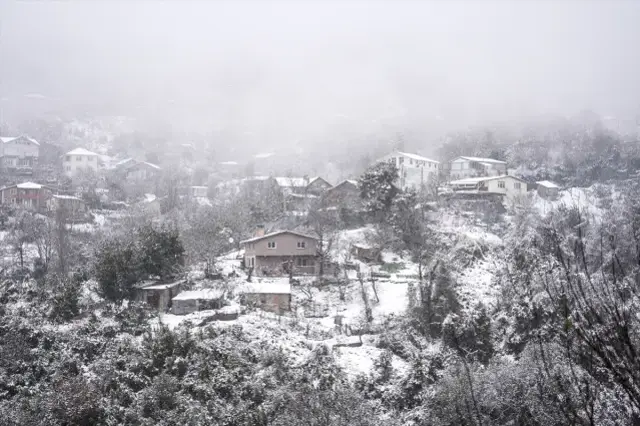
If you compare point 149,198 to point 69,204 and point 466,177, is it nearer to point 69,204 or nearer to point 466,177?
point 69,204

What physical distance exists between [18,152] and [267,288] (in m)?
42.9

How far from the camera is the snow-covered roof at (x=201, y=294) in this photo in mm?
24781

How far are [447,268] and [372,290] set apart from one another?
12.3 feet

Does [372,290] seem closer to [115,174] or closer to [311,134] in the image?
[115,174]

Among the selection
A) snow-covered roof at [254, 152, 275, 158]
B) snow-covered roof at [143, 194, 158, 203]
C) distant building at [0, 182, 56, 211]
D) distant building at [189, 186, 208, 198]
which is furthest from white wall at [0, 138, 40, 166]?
snow-covered roof at [254, 152, 275, 158]

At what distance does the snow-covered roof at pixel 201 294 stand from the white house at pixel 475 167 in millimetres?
A: 27273

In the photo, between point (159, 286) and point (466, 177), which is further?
point (466, 177)

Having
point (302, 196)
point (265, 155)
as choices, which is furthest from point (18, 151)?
point (302, 196)

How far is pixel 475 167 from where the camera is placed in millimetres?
47969

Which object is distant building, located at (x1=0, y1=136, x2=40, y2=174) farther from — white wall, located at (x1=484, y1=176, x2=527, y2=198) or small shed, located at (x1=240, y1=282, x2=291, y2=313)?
white wall, located at (x1=484, y1=176, x2=527, y2=198)

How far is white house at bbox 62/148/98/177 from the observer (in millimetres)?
57250

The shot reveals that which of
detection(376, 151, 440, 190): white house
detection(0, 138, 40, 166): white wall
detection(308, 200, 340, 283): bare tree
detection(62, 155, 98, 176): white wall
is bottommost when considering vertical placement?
detection(308, 200, 340, 283): bare tree

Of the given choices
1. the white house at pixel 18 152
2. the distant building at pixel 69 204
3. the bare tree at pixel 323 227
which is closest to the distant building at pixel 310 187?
the bare tree at pixel 323 227

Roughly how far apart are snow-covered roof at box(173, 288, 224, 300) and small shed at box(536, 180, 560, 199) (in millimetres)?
27300
